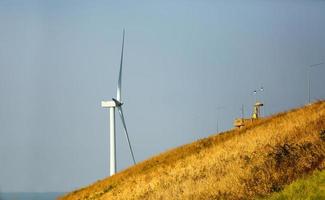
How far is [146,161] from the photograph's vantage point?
5197cm

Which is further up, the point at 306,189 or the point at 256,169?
the point at 306,189

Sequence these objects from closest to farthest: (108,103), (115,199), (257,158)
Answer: (257,158) → (115,199) → (108,103)

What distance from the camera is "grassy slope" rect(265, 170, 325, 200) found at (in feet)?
53.2

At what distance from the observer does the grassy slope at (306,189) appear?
1620 cm

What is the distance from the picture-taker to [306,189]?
16.8 m

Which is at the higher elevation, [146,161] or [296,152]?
[296,152]

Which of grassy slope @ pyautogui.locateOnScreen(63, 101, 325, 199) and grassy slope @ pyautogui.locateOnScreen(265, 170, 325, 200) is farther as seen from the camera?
grassy slope @ pyautogui.locateOnScreen(63, 101, 325, 199)

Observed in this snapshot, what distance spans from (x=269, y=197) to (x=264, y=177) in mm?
2495

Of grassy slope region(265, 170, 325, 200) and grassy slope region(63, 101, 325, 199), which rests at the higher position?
grassy slope region(265, 170, 325, 200)

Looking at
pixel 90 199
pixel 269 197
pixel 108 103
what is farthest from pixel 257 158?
pixel 108 103

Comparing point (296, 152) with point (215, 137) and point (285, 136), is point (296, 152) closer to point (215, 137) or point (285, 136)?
point (285, 136)

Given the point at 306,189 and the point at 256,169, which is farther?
the point at 256,169

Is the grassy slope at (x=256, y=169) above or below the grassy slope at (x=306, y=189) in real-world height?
below

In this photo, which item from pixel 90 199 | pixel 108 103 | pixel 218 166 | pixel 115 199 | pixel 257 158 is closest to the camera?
pixel 257 158
